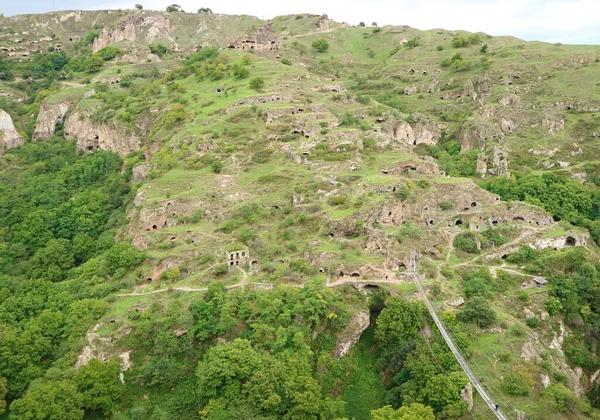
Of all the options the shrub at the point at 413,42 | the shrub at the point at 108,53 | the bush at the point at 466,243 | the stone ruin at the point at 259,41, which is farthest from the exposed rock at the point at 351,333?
the shrub at the point at 108,53

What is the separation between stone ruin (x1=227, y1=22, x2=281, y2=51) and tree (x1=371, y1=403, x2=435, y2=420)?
270 feet

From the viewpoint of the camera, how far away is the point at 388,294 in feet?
137

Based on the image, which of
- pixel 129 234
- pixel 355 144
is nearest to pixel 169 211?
pixel 129 234

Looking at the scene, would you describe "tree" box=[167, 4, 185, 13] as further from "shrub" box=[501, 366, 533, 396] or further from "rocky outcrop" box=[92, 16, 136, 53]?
"shrub" box=[501, 366, 533, 396]

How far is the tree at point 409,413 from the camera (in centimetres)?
3002

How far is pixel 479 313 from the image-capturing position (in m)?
37.8

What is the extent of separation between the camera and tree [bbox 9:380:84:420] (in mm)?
31266

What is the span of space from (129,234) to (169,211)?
551 centimetres

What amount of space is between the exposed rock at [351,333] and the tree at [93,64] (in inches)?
3523

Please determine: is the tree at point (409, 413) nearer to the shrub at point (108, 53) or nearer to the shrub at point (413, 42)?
the shrub at point (413, 42)

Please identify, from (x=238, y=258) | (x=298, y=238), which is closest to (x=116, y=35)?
(x=238, y=258)

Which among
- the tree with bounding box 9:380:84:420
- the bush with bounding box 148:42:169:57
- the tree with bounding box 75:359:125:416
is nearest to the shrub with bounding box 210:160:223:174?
the tree with bounding box 75:359:125:416

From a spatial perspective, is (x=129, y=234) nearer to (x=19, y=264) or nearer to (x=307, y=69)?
(x=19, y=264)

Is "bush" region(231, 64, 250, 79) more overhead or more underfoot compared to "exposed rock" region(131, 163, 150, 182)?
more overhead
